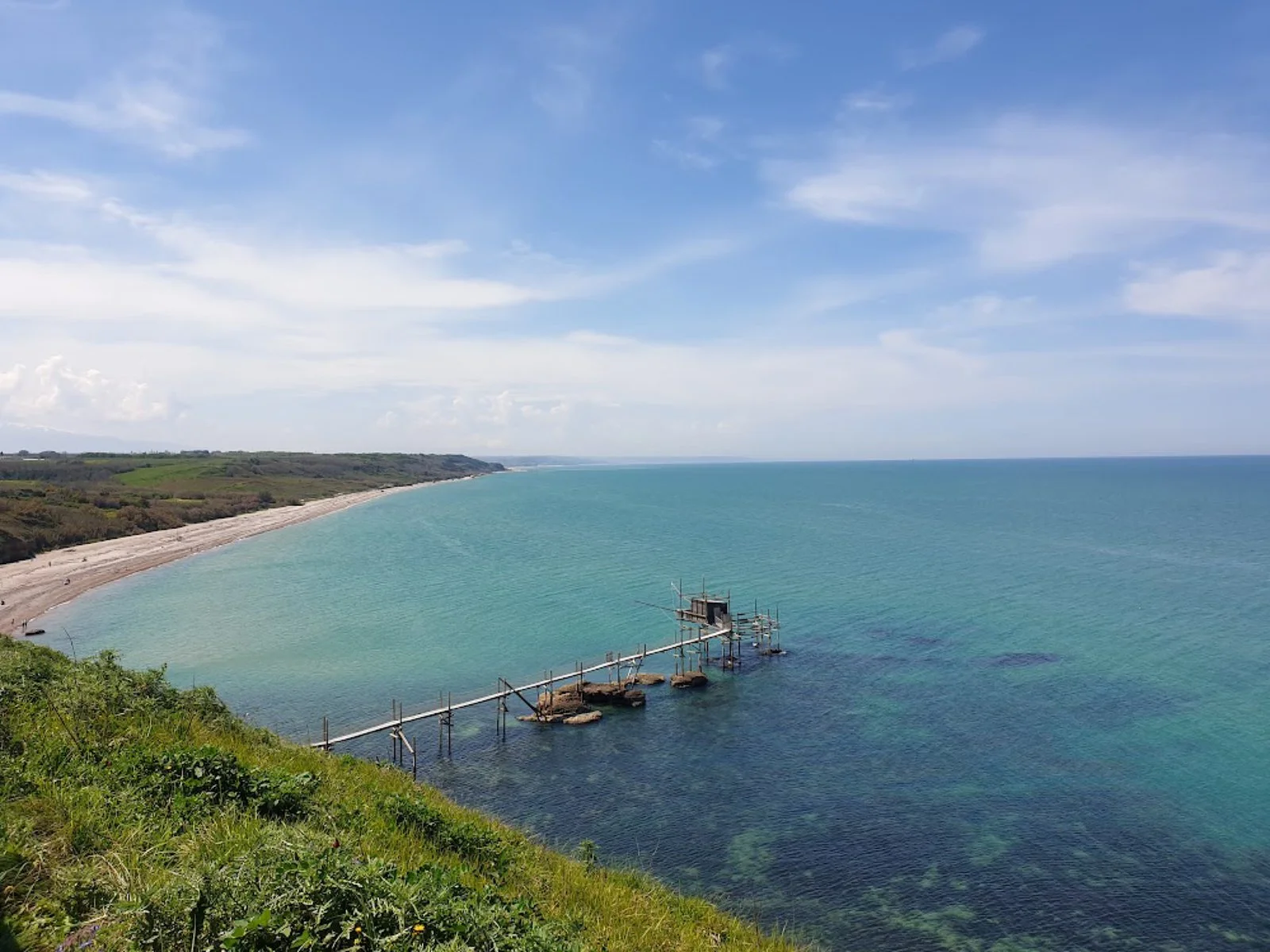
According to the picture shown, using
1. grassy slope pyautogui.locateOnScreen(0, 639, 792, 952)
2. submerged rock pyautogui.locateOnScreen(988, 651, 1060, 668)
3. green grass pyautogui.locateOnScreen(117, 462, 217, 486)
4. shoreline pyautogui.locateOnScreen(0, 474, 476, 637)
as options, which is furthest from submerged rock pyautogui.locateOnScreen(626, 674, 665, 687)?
green grass pyautogui.locateOnScreen(117, 462, 217, 486)

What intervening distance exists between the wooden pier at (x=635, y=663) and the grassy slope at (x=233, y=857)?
15.3 meters

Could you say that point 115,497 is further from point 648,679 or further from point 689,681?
point 689,681

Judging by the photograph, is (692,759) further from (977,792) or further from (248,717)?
(248,717)

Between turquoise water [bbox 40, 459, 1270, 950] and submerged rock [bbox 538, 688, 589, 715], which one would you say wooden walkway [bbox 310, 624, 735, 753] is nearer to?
submerged rock [bbox 538, 688, 589, 715]

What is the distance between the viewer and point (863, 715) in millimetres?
38562

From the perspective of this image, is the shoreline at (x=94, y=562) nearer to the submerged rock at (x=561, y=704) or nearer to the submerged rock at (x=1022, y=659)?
the submerged rock at (x=561, y=704)

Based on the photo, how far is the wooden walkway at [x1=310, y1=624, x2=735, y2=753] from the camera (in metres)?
34.9

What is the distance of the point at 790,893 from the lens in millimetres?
23172

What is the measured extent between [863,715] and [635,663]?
53.6 ft

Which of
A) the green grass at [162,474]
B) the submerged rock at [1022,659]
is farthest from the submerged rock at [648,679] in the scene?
the green grass at [162,474]

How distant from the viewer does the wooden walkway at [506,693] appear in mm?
34875

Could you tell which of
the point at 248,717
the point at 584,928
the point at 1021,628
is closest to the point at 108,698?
the point at 584,928

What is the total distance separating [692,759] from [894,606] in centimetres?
3530

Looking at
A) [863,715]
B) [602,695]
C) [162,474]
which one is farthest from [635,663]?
[162,474]
